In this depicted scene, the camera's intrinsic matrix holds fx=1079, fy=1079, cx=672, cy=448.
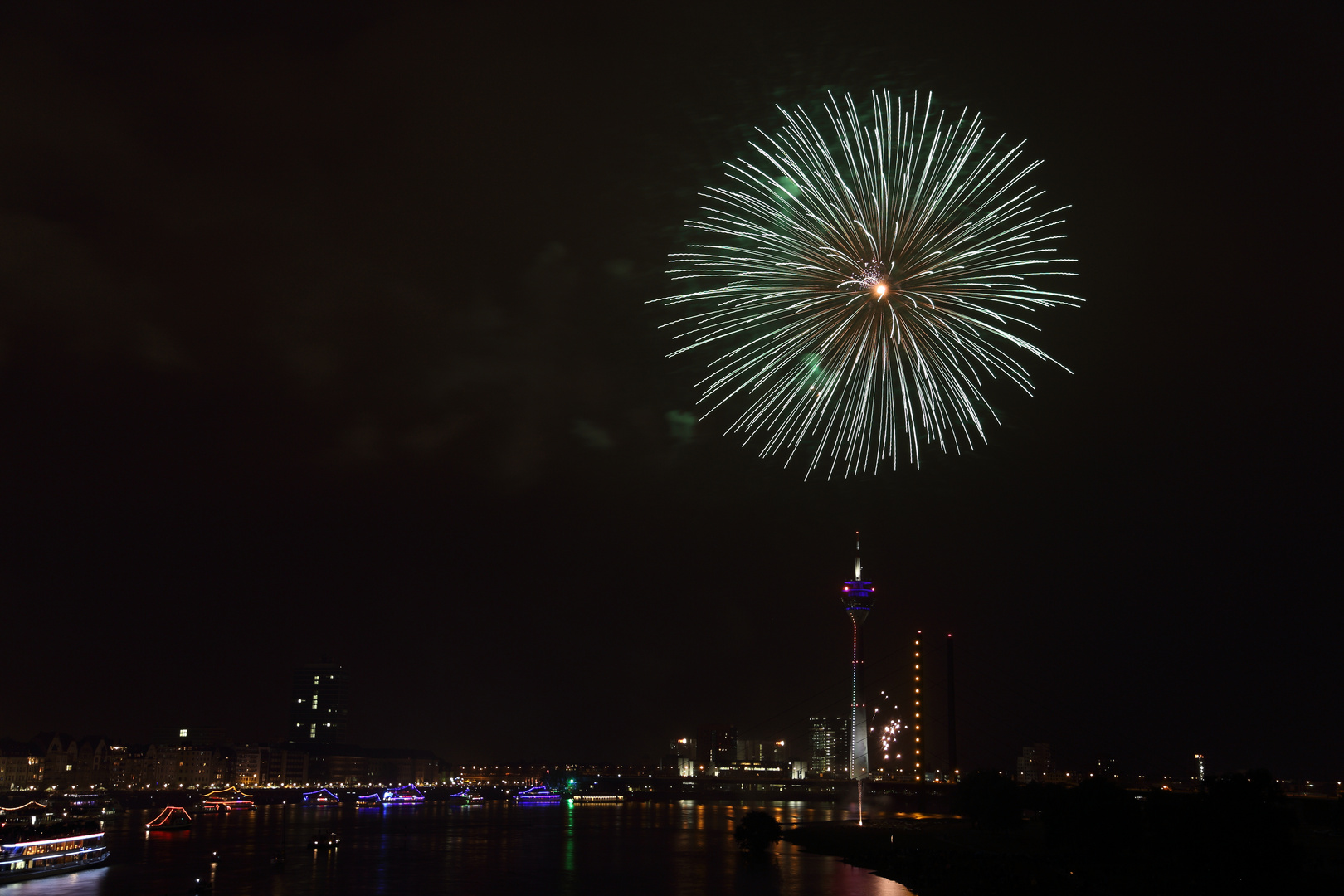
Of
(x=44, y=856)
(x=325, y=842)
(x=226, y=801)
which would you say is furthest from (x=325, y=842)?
(x=226, y=801)

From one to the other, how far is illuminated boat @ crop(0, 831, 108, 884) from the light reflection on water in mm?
1332

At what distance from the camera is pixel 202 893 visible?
55.9 meters

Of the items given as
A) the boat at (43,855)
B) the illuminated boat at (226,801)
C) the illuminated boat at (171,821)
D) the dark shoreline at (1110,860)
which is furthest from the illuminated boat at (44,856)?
the illuminated boat at (226,801)

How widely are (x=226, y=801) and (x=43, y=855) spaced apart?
114m

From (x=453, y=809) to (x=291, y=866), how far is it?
408 ft

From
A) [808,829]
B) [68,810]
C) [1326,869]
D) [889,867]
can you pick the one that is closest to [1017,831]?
[808,829]

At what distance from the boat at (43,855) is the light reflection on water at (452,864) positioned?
4.40 ft

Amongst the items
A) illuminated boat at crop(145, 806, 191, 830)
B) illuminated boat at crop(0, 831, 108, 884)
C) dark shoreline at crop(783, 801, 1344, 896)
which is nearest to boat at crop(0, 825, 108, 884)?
illuminated boat at crop(0, 831, 108, 884)

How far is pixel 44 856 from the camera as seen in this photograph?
232 feet

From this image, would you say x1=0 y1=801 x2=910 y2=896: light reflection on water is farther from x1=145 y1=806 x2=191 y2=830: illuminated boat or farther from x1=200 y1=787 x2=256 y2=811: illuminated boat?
x1=200 y1=787 x2=256 y2=811: illuminated boat

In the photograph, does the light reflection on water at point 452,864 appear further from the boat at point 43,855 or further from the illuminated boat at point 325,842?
the boat at point 43,855

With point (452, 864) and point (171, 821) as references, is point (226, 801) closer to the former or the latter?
point (171, 821)

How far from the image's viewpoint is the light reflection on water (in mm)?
64188

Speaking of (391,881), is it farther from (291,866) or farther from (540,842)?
(540,842)
